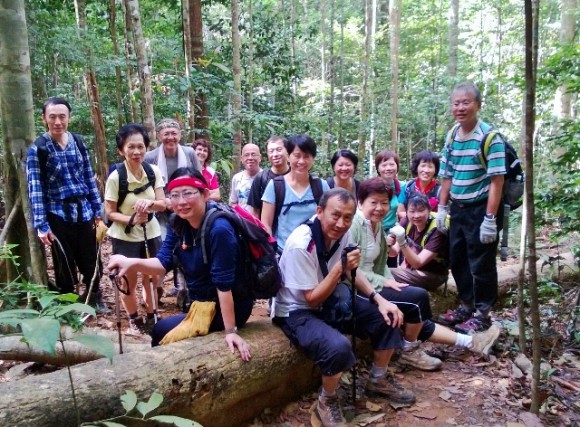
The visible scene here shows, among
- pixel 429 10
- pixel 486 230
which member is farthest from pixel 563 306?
pixel 429 10

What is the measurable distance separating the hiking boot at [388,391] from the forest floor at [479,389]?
0.18 feet

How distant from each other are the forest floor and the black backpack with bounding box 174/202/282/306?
95cm

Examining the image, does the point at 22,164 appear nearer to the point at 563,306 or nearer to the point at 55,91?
the point at 563,306

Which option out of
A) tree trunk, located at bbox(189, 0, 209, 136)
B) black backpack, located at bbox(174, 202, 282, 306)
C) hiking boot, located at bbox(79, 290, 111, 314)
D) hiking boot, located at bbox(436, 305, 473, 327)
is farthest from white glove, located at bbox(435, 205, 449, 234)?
tree trunk, located at bbox(189, 0, 209, 136)

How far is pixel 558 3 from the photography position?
16781 millimetres

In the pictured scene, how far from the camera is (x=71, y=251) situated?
4621mm

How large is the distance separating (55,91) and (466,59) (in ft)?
50.2

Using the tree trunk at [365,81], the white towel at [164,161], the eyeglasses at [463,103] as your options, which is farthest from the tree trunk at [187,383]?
the tree trunk at [365,81]

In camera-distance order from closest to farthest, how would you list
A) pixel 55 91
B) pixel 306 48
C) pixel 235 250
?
pixel 235 250
pixel 55 91
pixel 306 48

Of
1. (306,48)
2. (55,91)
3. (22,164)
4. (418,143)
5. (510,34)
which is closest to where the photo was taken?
(22,164)

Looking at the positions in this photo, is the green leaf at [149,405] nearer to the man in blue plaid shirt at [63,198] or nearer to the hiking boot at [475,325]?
the man in blue plaid shirt at [63,198]

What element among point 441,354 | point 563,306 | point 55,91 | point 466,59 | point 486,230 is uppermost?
point 466,59

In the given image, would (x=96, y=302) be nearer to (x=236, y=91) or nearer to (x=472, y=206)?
(x=472, y=206)

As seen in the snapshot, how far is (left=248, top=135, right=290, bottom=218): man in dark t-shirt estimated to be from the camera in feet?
16.1
